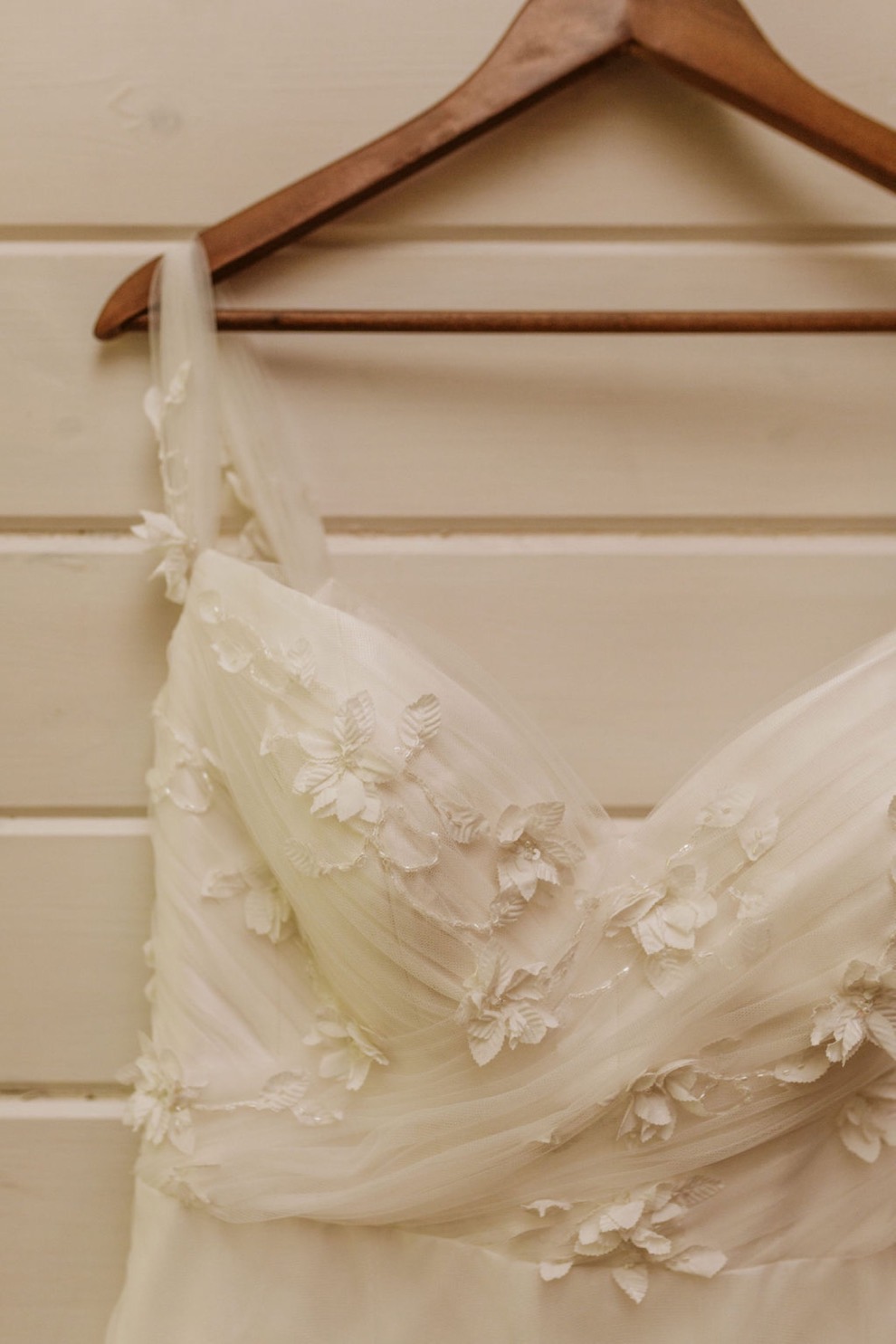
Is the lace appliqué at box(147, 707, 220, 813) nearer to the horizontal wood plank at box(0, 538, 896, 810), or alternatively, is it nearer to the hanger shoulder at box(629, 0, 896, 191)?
the horizontal wood plank at box(0, 538, 896, 810)

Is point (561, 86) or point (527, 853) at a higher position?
point (561, 86)

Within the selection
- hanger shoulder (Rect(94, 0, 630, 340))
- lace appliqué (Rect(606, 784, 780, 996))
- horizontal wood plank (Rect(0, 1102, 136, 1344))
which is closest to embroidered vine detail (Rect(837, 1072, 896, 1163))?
lace appliqué (Rect(606, 784, 780, 996))

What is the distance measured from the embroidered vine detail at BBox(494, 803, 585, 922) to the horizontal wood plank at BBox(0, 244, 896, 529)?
23 centimetres

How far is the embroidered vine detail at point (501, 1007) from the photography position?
21.6 inches

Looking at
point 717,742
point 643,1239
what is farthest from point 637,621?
point 643,1239

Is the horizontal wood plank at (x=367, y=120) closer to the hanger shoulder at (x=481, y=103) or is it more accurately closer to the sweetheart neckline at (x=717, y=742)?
the hanger shoulder at (x=481, y=103)

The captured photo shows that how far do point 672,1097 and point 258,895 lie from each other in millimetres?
271

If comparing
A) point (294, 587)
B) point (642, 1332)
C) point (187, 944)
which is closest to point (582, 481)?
point (294, 587)

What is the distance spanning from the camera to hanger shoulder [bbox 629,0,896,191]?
613 mm

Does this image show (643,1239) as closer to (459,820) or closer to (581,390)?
(459,820)

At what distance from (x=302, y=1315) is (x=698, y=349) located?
664 millimetres

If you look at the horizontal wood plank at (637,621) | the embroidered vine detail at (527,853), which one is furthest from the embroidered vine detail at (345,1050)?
the horizontal wood plank at (637,621)

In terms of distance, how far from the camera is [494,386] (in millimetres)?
699

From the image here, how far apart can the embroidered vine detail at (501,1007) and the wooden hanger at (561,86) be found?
38cm
